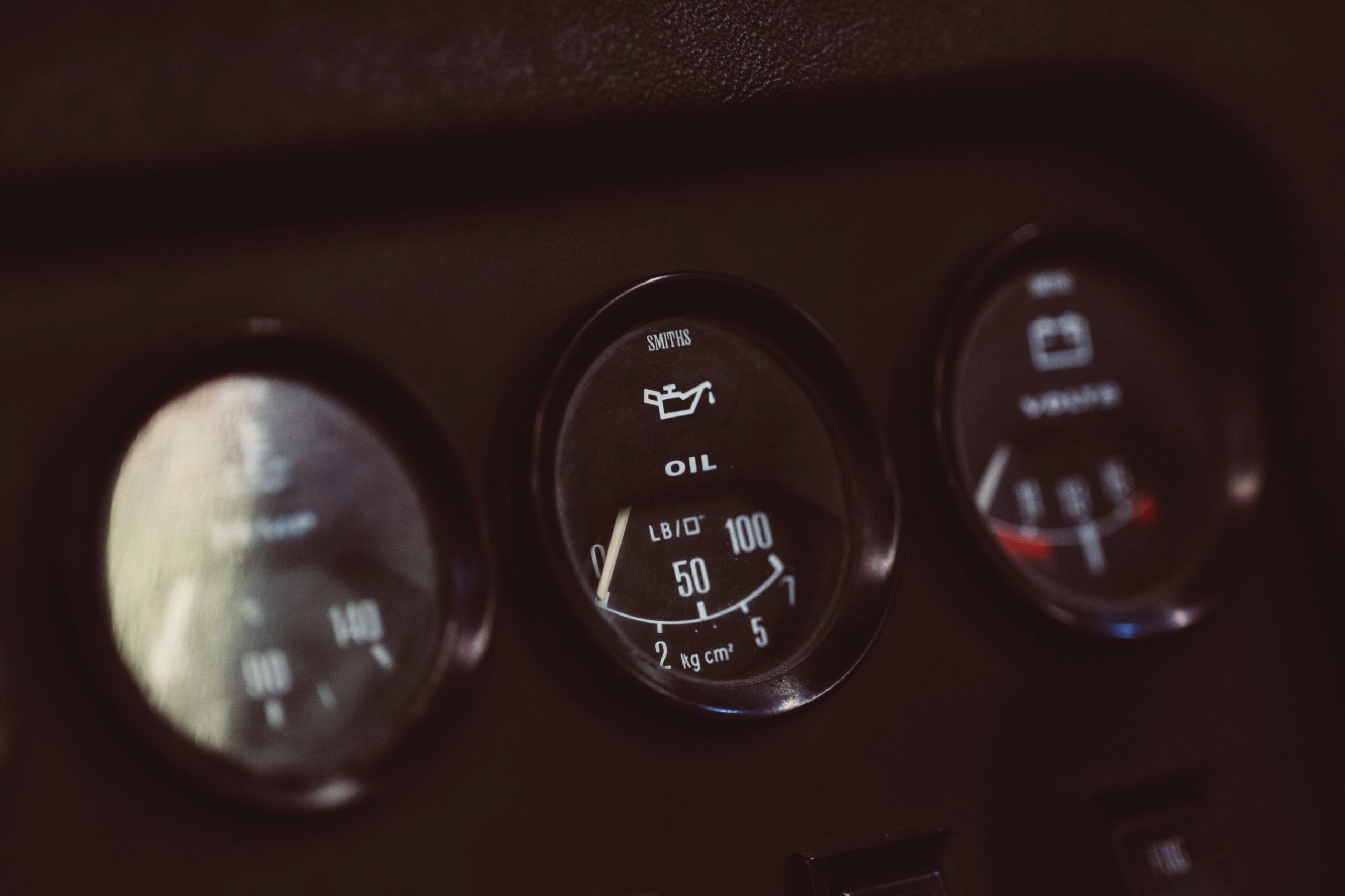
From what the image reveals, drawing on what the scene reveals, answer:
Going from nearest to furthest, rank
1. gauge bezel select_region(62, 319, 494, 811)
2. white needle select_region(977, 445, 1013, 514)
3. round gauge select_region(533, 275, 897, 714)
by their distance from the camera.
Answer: gauge bezel select_region(62, 319, 494, 811), round gauge select_region(533, 275, 897, 714), white needle select_region(977, 445, 1013, 514)

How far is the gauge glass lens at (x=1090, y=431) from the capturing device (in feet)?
3.46

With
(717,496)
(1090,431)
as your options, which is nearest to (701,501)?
(717,496)

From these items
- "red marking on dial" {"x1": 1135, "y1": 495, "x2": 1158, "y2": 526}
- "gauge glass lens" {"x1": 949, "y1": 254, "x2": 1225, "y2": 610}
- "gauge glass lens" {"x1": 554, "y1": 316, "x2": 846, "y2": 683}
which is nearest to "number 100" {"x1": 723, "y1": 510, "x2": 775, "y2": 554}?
"gauge glass lens" {"x1": 554, "y1": 316, "x2": 846, "y2": 683}

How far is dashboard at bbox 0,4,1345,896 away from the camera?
77cm

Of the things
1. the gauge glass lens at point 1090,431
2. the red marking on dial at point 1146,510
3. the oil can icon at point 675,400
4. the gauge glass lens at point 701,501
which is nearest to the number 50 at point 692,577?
the gauge glass lens at point 701,501

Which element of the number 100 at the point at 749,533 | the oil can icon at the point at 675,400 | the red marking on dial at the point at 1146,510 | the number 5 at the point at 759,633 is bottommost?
the number 5 at the point at 759,633

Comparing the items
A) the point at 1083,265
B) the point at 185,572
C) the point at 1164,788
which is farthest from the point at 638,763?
the point at 1083,265

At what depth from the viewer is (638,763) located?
867mm

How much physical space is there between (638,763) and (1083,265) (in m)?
0.60

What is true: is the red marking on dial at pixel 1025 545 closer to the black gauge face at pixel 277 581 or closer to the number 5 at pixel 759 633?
the number 5 at pixel 759 633

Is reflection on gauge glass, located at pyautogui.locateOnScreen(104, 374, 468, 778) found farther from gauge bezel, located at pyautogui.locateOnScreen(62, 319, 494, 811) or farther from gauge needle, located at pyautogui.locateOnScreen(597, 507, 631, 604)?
gauge needle, located at pyautogui.locateOnScreen(597, 507, 631, 604)

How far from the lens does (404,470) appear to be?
86 centimetres

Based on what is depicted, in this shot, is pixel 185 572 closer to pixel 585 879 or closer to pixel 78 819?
pixel 78 819

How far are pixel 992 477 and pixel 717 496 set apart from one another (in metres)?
0.26
